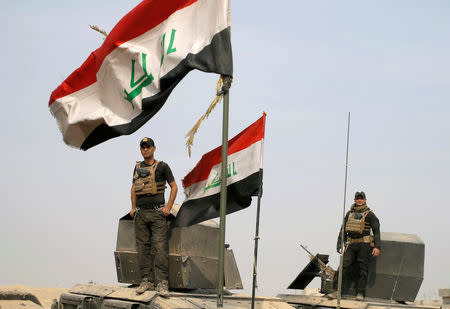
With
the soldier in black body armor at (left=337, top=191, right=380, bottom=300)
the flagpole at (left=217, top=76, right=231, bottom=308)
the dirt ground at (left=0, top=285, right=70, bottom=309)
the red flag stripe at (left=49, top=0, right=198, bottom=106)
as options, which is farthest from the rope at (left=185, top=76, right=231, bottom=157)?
the dirt ground at (left=0, top=285, right=70, bottom=309)

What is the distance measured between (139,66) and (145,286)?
8.94 feet

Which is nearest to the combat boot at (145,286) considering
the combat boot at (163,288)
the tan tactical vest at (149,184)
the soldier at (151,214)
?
the soldier at (151,214)

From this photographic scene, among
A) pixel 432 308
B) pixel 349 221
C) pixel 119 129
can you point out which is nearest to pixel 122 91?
pixel 119 129

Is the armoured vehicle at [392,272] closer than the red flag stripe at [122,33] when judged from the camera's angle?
No

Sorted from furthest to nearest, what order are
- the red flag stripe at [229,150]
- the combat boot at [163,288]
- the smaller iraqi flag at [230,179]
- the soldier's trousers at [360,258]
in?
the soldier's trousers at [360,258], the combat boot at [163,288], the red flag stripe at [229,150], the smaller iraqi flag at [230,179]

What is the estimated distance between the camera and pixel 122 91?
10953 millimetres

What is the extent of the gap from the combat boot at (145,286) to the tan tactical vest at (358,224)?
12.6 feet

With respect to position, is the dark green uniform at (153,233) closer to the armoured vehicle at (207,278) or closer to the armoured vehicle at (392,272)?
the armoured vehicle at (207,278)

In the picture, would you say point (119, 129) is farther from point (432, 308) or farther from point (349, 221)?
point (432, 308)

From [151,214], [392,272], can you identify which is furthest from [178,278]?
[392,272]

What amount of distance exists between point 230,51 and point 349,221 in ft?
16.0

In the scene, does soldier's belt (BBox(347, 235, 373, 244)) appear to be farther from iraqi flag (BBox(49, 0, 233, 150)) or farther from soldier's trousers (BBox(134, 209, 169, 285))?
iraqi flag (BBox(49, 0, 233, 150))

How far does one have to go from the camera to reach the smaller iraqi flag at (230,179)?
10602 millimetres

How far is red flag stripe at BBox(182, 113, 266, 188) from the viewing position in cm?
1077
